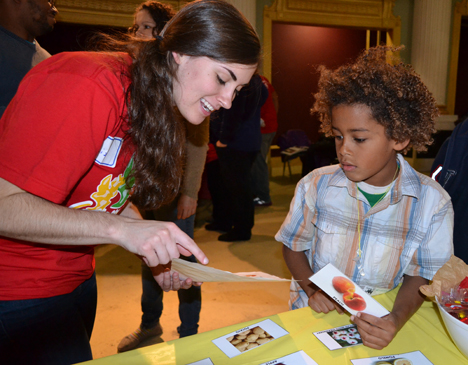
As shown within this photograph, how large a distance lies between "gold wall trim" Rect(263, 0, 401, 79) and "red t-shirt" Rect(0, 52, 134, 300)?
6.07m

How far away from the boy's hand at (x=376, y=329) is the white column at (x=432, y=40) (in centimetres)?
746

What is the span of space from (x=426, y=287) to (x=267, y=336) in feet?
1.36

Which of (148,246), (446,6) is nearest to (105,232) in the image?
(148,246)

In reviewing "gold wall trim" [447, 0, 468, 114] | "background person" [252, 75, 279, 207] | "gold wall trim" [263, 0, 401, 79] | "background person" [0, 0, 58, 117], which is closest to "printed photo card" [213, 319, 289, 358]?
"background person" [0, 0, 58, 117]

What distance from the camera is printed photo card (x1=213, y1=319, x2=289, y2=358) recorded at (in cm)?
89

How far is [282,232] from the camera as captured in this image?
1323 millimetres

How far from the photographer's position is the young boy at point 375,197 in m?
1.15

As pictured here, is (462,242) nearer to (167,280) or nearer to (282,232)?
(282,232)

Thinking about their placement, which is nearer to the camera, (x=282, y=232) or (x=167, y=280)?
(x=167, y=280)

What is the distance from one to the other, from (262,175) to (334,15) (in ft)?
13.5

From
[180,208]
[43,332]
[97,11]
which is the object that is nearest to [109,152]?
[43,332]

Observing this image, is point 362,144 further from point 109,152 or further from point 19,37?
point 19,37

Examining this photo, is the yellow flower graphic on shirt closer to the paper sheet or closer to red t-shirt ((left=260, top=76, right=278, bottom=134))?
the paper sheet

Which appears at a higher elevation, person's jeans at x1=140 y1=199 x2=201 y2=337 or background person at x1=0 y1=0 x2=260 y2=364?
background person at x1=0 y1=0 x2=260 y2=364
